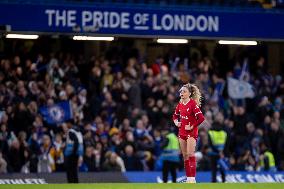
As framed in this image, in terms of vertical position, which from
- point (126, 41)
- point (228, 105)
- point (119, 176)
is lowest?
point (119, 176)

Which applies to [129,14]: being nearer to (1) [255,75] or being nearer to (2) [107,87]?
(2) [107,87]

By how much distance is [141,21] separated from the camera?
24.8 m

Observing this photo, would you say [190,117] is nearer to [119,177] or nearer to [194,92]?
[194,92]

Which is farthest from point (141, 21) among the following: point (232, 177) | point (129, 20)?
point (232, 177)

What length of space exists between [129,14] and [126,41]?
3951 millimetres

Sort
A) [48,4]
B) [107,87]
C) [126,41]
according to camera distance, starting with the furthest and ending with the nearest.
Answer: [126,41] → [107,87] → [48,4]

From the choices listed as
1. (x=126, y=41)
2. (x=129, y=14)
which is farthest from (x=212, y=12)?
(x=126, y=41)

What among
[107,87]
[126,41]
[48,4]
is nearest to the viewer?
[48,4]

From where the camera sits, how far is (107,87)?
86.4ft

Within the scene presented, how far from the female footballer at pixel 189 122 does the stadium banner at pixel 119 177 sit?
460cm

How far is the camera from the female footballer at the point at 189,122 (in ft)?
60.5

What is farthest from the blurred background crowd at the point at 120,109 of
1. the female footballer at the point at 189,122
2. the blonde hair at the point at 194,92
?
the blonde hair at the point at 194,92

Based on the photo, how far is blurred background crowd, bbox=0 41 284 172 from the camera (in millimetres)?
24438

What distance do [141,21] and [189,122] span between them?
21.8ft
